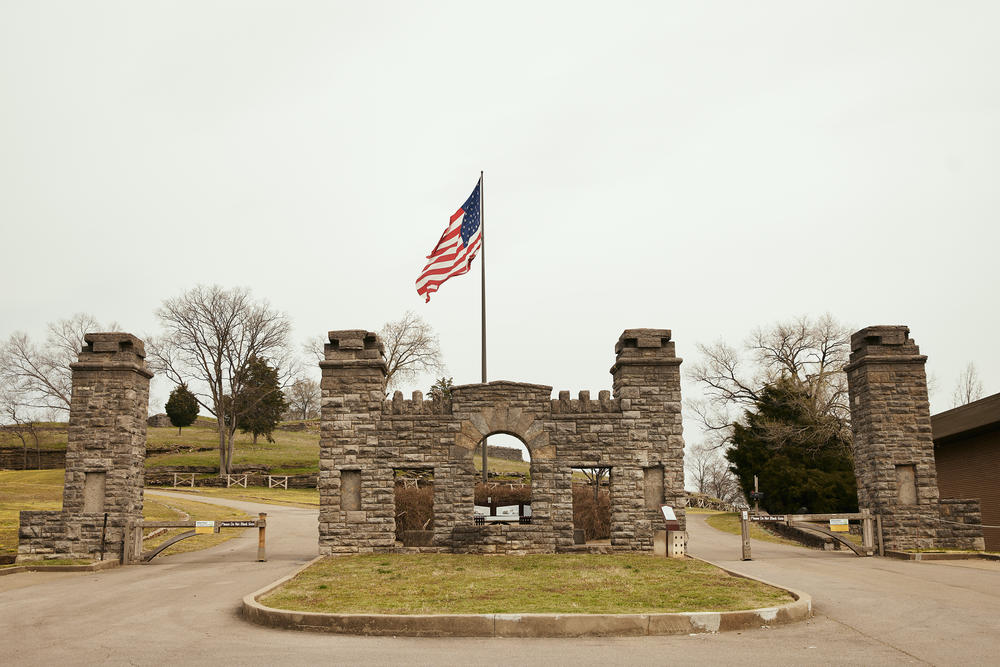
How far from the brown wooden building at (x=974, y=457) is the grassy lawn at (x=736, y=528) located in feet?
17.8

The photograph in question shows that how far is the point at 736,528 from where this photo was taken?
2945 centimetres

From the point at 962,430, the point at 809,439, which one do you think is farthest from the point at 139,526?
the point at 809,439

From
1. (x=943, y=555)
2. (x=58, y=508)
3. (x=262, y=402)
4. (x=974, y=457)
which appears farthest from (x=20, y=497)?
(x=974, y=457)

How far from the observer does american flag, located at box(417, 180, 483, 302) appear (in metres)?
22.5

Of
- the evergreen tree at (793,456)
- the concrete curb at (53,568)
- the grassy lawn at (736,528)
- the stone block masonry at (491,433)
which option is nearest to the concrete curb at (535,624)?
the stone block masonry at (491,433)

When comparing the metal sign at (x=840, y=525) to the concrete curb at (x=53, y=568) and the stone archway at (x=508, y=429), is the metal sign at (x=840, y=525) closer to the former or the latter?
the stone archway at (x=508, y=429)

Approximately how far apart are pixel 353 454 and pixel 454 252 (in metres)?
7.82

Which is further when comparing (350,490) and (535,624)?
(350,490)

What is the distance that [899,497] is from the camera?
17.2 metres

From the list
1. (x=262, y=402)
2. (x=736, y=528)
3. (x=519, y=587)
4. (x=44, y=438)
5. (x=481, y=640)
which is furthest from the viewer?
(x=262, y=402)

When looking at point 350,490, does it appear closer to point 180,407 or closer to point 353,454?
point 353,454

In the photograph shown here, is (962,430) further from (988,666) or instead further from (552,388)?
(988,666)

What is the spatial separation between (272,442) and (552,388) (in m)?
47.1

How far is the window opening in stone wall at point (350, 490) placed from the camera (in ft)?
57.3
